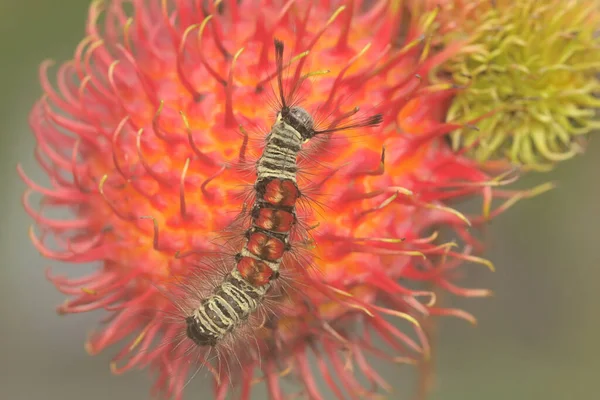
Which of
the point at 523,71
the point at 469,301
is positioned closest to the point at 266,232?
the point at 523,71

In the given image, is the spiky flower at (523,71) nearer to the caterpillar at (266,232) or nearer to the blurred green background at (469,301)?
the caterpillar at (266,232)

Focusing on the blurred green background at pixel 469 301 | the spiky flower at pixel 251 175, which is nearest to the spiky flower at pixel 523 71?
the spiky flower at pixel 251 175

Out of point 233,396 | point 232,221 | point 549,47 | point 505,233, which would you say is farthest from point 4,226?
point 549,47

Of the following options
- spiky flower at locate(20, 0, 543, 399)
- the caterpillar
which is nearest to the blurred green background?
spiky flower at locate(20, 0, 543, 399)

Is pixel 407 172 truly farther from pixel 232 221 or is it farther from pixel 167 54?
pixel 167 54

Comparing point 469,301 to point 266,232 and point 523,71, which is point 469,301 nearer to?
point 523,71

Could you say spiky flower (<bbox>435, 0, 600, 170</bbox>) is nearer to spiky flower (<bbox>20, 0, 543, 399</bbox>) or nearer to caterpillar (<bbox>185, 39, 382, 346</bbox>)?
spiky flower (<bbox>20, 0, 543, 399</bbox>)
